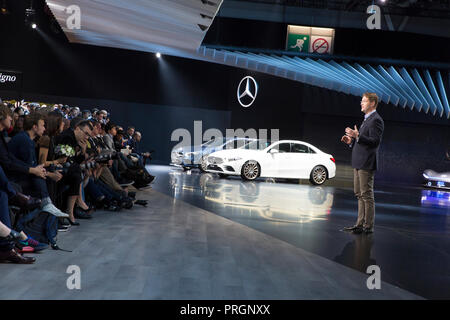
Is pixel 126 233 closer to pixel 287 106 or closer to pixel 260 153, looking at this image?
pixel 260 153

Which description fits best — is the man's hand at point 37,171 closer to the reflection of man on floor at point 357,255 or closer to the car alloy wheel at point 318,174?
the reflection of man on floor at point 357,255

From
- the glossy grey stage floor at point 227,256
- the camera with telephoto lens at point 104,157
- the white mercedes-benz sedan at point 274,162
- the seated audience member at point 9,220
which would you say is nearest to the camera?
the glossy grey stage floor at point 227,256

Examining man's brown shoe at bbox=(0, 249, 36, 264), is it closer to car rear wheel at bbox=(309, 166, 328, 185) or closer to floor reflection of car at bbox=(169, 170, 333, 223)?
floor reflection of car at bbox=(169, 170, 333, 223)

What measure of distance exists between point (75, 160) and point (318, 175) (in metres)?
10.3

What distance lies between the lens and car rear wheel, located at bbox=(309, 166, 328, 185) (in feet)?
50.1

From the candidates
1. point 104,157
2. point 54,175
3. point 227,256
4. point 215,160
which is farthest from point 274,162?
point 54,175

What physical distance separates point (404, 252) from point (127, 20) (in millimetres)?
8827

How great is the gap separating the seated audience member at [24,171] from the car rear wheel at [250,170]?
9.74 metres

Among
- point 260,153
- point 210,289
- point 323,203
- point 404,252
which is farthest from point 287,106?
point 210,289

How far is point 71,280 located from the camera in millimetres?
3812

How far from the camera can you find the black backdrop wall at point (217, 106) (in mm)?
20594

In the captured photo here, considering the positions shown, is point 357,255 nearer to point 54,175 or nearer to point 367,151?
point 367,151

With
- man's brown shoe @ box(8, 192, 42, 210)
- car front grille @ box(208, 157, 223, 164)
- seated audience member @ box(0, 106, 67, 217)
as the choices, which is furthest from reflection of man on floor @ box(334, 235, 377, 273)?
car front grille @ box(208, 157, 223, 164)

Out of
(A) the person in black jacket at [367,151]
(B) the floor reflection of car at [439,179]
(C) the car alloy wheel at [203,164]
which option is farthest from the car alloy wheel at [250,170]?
(A) the person in black jacket at [367,151]
